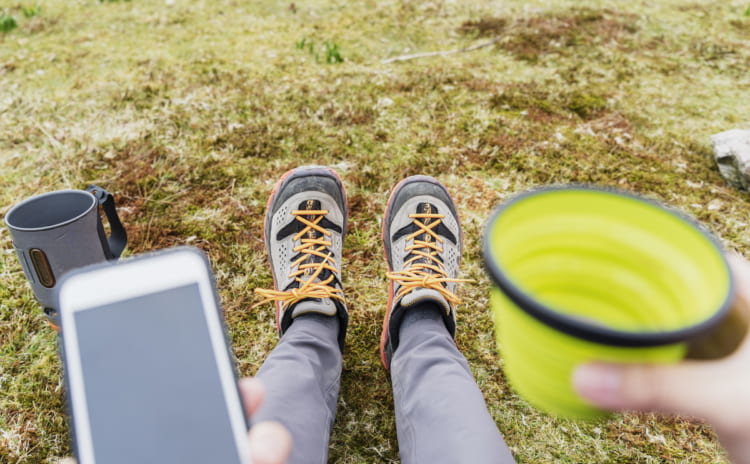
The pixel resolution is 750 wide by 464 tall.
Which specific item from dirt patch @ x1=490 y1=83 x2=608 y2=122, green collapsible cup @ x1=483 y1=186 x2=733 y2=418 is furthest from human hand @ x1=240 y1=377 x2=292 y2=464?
dirt patch @ x1=490 y1=83 x2=608 y2=122

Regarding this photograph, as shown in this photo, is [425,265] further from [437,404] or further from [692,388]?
[692,388]

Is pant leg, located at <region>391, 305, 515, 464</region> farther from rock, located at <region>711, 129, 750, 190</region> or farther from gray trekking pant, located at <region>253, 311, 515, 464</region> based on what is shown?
rock, located at <region>711, 129, 750, 190</region>

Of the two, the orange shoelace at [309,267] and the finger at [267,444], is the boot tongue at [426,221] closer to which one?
the orange shoelace at [309,267]

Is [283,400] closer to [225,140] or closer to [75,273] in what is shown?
[75,273]

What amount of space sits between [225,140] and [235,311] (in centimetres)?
181

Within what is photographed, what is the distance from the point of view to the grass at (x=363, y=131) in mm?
2369

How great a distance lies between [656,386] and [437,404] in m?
1.17

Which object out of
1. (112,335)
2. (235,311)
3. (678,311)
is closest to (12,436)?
(235,311)

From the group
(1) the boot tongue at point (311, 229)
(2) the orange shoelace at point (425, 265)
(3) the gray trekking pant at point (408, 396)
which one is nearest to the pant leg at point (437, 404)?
(3) the gray trekking pant at point (408, 396)

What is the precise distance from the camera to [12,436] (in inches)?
84.8

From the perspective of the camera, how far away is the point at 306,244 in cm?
279

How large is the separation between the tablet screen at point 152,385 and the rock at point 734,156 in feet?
12.9

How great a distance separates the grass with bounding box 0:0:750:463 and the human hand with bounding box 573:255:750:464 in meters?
1.25

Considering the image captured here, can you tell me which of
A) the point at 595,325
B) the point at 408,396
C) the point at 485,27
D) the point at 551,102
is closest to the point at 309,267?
the point at 408,396
